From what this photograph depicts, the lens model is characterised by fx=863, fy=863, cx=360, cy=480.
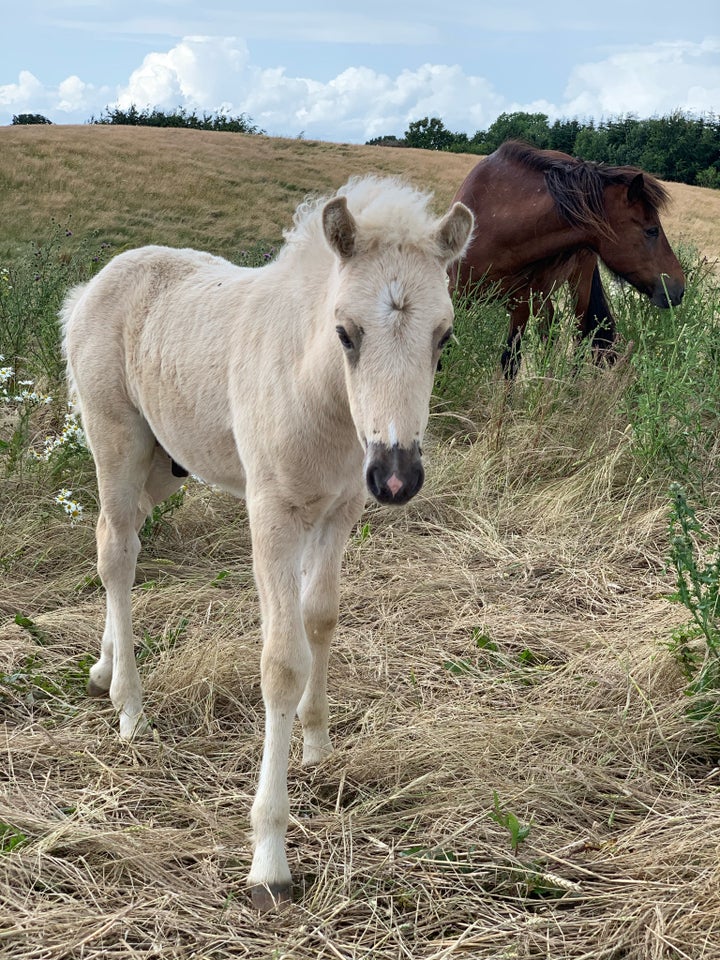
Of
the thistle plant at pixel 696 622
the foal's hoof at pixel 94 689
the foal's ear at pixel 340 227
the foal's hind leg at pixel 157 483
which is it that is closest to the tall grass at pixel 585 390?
the thistle plant at pixel 696 622

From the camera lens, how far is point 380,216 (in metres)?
2.31

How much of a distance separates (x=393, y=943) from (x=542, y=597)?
7.29 ft

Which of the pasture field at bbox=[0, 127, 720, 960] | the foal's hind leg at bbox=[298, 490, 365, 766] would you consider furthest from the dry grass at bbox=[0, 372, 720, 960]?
the foal's hind leg at bbox=[298, 490, 365, 766]

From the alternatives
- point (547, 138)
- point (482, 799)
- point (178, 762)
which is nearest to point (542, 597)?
point (482, 799)

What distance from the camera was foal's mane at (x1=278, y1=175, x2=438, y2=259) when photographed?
7.47 feet

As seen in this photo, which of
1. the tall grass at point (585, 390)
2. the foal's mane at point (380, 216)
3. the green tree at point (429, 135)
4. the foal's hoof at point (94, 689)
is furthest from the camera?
the green tree at point (429, 135)

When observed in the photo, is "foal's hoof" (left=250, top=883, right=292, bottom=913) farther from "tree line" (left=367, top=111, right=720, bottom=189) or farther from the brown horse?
"tree line" (left=367, top=111, right=720, bottom=189)

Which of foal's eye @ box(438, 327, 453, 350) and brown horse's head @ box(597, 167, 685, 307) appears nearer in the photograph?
foal's eye @ box(438, 327, 453, 350)

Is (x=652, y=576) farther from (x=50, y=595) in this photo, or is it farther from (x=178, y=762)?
(x=50, y=595)

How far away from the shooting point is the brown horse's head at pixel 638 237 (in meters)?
6.52

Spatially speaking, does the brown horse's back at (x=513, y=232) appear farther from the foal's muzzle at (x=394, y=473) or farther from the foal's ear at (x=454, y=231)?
the foal's muzzle at (x=394, y=473)

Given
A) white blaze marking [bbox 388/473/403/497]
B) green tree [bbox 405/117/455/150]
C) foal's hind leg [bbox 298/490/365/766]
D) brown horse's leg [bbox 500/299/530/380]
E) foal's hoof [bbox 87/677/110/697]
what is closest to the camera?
white blaze marking [bbox 388/473/403/497]

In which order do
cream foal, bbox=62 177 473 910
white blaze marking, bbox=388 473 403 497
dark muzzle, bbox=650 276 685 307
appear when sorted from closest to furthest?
1. white blaze marking, bbox=388 473 403 497
2. cream foal, bbox=62 177 473 910
3. dark muzzle, bbox=650 276 685 307

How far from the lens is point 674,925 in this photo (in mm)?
2225
